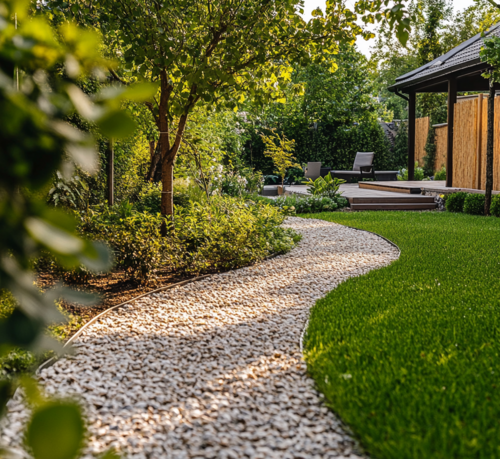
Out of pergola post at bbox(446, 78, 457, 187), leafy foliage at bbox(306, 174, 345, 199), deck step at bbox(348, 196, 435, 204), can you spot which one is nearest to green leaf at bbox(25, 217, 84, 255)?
deck step at bbox(348, 196, 435, 204)

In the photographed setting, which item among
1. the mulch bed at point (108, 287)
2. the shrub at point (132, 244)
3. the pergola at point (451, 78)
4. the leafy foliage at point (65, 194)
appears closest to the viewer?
the mulch bed at point (108, 287)

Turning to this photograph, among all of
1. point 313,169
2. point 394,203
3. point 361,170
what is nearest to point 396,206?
point 394,203

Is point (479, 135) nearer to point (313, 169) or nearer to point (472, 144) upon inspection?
point (472, 144)

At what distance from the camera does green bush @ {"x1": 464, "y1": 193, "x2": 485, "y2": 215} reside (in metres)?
9.28

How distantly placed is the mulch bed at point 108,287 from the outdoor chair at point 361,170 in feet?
41.8

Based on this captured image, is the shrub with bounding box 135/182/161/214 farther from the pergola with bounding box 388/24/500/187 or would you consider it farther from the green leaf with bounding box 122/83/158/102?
the pergola with bounding box 388/24/500/187

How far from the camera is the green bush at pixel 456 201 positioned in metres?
9.91

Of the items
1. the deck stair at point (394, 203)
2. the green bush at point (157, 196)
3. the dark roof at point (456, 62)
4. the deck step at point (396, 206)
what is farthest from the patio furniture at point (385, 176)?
the green bush at point (157, 196)

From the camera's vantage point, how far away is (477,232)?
7121 millimetres

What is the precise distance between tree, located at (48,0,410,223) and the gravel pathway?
2.14 m

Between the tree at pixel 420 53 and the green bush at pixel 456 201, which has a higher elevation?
the tree at pixel 420 53

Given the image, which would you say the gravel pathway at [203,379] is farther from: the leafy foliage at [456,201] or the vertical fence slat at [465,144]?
the vertical fence slat at [465,144]

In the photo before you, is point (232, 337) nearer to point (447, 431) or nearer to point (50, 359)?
point (50, 359)

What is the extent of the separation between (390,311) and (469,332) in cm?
62
